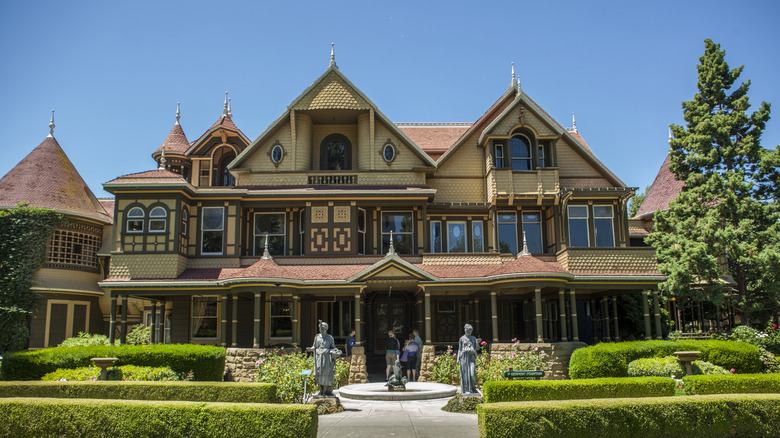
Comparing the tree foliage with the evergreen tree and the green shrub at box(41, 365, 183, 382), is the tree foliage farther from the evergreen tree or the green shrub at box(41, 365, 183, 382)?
the evergreen tree

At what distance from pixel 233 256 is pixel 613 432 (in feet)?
63.0

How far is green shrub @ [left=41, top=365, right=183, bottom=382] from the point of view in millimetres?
17500

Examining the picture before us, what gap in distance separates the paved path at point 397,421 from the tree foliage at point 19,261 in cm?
1913

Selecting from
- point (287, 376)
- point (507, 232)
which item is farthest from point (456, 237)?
point (287, 376)

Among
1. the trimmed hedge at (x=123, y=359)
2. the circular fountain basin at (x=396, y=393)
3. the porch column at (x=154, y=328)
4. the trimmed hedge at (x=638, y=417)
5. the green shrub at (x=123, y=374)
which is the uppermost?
the porch column at (x=154, y=328)

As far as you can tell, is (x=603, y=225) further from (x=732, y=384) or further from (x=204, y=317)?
(x=204, y=317)

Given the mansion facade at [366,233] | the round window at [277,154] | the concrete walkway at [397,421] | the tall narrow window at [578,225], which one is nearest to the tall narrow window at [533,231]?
the mansion facade at [366,233]

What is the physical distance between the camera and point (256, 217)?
2859 centimetres

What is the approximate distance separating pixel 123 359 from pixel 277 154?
12.7 meters

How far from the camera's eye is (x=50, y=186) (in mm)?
30766

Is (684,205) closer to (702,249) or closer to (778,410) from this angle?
(702,249)

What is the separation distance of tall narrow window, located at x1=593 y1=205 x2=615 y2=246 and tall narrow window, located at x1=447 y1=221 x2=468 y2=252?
6.04 meters

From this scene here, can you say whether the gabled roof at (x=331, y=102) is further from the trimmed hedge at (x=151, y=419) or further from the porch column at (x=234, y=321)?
the trimmed hedge at (x=151, y=419)

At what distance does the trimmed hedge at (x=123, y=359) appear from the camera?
17.5 m
